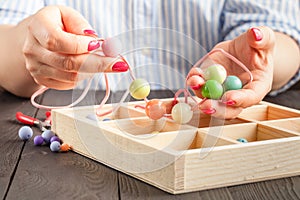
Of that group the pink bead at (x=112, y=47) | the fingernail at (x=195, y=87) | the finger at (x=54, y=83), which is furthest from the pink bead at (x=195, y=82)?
the finger at (x=54, y=83)

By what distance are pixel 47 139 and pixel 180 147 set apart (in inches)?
9.9

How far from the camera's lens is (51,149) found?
841 millimetres

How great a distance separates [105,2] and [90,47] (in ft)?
2.47

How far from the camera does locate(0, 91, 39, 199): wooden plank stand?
751 mm

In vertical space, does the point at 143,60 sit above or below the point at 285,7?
above

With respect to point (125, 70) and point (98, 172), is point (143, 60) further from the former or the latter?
point (98, 172)

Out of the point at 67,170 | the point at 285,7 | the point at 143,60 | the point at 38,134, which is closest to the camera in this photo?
the point at 143,60

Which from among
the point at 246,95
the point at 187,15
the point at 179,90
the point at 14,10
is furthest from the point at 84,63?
the point at 187,15

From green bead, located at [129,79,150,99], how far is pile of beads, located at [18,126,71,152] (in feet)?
0.64

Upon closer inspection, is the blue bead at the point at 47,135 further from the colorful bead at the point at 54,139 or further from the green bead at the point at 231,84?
the green bead at the point at 231,84

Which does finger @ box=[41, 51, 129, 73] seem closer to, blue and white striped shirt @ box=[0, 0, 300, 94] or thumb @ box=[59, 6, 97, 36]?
thumb @ box=[59, 6, 97, 36]

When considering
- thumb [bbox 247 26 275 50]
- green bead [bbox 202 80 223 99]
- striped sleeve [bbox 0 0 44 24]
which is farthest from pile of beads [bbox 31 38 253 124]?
striped sleeve [bbox 0 0 44 24]

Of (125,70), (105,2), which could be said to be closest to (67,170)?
(125,70)

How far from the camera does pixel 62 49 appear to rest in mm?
746
